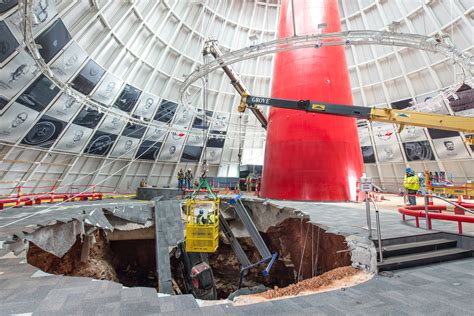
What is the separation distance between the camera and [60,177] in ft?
54.1

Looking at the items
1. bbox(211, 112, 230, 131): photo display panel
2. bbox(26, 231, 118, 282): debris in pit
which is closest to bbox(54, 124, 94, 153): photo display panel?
bbox(26, 231, 118, 282): debris in pit

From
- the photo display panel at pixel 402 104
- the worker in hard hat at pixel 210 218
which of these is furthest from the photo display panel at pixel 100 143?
the photo display panel at pixel 402 104

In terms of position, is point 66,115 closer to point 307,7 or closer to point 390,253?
point 307,7

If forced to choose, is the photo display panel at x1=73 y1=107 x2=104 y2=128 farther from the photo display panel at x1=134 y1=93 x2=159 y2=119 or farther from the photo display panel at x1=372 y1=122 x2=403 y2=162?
the photo display panel at x1=372 y1=122 x2=403 y2=162

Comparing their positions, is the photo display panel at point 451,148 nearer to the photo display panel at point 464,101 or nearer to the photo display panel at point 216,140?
the photo display panel at point 464,101

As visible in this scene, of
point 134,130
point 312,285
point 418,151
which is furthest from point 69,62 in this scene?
point 418,151

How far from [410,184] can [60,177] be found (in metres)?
19.6

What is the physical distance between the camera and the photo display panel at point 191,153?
21913 millimetres

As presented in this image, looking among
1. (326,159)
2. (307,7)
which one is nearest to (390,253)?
(326,159)

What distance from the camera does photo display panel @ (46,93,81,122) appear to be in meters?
13.2

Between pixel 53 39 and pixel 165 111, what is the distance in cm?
839

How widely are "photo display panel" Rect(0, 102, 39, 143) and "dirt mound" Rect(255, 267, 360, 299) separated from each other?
551 inches

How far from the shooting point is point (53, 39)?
11.1 meters

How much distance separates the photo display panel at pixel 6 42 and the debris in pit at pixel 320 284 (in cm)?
1246
